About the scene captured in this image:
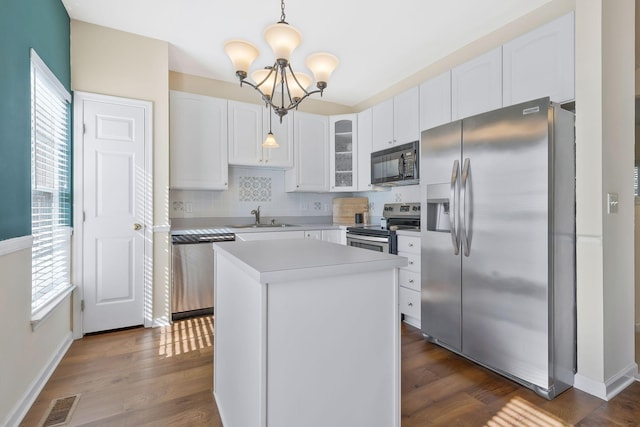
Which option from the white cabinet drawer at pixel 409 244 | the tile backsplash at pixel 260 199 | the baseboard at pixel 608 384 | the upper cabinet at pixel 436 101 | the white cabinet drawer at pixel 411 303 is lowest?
the baseboard at pixel 608 384

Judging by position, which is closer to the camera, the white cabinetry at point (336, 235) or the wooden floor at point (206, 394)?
the wooden floor at point (206, 394)

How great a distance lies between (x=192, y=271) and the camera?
3.24 meters

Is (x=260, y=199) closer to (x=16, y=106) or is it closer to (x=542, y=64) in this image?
(x=16, y=106)

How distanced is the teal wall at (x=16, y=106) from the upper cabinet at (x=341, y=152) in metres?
2.94

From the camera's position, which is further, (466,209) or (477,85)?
(477,85)

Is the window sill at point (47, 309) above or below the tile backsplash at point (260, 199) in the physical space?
below

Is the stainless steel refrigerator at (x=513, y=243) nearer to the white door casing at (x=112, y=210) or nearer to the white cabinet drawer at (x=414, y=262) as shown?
the white cabinet drawer at (x=414, y=262)

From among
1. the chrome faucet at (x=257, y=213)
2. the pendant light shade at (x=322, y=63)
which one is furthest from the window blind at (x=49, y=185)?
the chrome faucet at (x=257, y=213)

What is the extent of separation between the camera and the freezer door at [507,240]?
1.88m

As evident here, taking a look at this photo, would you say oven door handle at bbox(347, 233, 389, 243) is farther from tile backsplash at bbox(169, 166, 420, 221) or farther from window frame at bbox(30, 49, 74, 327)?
window frame at bbox(30, 49, 74, 327)

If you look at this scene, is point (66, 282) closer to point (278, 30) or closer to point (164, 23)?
point (164, 23)

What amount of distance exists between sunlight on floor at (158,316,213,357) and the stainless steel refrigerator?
1.99 m

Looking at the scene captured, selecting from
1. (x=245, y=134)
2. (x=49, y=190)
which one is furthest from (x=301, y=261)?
(x=245, y=134)

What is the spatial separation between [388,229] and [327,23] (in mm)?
2033
